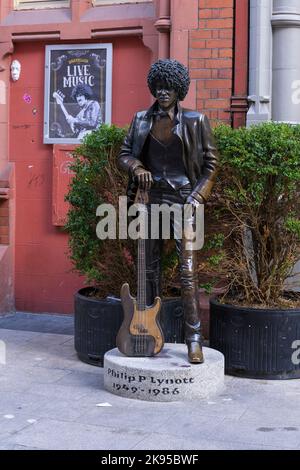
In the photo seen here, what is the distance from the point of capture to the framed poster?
8617mm

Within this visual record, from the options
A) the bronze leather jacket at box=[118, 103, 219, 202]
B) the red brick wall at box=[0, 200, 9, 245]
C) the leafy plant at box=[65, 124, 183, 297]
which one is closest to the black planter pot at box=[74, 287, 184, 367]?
the leafy plant at box=[65, 124, 183, 297]

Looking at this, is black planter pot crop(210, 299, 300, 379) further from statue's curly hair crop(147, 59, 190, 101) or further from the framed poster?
the framed poster

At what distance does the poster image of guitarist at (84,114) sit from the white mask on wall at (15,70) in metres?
0.70

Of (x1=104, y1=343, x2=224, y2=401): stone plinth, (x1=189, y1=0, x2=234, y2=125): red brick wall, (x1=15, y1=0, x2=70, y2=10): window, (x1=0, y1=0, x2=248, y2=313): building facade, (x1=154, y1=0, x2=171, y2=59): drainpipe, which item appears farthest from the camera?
(x1=15, y1=0, x2=70, y2=10): window

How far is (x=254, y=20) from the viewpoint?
25.5ft

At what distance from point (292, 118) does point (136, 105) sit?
179 centimetres

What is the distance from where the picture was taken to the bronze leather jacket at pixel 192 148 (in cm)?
600

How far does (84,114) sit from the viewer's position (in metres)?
8.70

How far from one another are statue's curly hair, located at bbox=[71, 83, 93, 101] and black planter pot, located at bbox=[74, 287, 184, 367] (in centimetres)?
282

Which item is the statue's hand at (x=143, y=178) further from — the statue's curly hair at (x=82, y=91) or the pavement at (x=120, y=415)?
the statue's curly hair at (x=82, y=91)

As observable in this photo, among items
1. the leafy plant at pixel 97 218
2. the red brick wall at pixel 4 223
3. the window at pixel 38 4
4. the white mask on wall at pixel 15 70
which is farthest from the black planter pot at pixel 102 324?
the window at pixel 38 4
